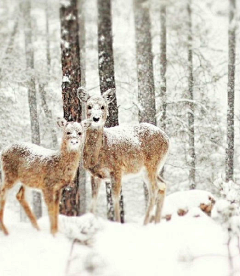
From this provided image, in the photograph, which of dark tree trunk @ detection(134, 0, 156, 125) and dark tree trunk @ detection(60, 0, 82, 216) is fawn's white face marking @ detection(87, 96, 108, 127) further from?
dark tree trunk @ detection(134, 0, 156, 125)

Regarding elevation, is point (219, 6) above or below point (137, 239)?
above

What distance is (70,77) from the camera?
7.97 metres

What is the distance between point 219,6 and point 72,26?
279 inches

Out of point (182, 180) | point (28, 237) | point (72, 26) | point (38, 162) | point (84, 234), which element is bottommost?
point (182, 180)

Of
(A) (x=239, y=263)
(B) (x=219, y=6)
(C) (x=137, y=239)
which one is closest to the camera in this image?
(A) (x=239, y=263)

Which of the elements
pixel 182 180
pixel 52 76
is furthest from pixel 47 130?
pixel 182 180

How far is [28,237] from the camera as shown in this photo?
6.87m

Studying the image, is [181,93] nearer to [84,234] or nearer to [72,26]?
[72,26]

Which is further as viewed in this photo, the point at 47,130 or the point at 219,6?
the point at 47,130

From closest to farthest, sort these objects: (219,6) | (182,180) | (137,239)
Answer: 1. (137,239)
2. (219,6)
3. (182,180)

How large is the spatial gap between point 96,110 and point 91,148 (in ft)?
2.24

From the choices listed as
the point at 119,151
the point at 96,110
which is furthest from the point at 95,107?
the point at 119,151

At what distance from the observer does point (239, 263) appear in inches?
228

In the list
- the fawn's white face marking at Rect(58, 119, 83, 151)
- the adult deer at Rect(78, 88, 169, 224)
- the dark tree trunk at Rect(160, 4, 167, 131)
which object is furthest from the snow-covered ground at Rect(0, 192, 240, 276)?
the dark tree trunk at Rect(160, 4, 167, 131)
